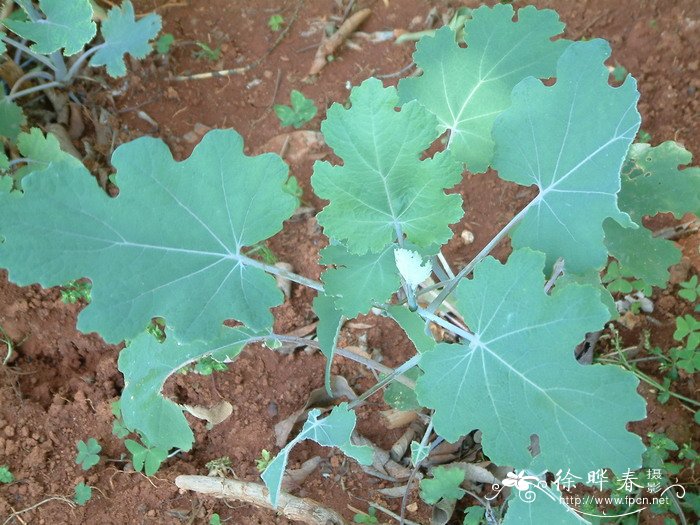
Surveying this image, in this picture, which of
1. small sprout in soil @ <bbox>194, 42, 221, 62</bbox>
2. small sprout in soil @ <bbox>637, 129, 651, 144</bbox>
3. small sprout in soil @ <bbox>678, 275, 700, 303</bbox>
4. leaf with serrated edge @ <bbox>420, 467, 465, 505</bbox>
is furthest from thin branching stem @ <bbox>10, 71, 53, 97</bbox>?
small sprout in soil @ <bbox>678, 275, 700, 303</bbox>

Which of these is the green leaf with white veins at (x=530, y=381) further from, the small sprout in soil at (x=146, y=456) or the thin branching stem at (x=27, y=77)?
the thin branching stem at (x=27, y=77)

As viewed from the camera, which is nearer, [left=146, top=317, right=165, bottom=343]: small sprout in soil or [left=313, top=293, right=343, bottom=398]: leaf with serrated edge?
[left=313, top=293, right=343, bottom=398]: leaf with serrated edge

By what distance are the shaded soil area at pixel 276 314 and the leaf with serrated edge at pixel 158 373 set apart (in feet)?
1.14

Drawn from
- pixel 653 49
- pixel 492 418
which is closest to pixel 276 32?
pixel 653 49

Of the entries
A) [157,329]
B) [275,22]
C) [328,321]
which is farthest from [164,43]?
[328,321]

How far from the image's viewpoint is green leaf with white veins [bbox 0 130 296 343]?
1463 mm

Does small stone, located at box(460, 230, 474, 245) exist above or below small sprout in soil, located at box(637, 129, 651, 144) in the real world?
below

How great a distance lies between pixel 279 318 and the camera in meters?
2.52

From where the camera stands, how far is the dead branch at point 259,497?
2.07m

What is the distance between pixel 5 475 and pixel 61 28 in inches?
64.3

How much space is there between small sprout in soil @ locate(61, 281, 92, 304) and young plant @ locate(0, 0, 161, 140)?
71cm

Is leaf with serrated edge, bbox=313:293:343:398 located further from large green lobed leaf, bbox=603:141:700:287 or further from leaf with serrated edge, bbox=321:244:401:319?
large green lobed leaf, bbox=603:141:700:287

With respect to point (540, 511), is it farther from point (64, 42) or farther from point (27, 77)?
point (27, 77)

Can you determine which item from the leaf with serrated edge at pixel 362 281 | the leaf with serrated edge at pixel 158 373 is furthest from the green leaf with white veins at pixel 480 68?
the leaf with serrated edge at pixel 158 373
